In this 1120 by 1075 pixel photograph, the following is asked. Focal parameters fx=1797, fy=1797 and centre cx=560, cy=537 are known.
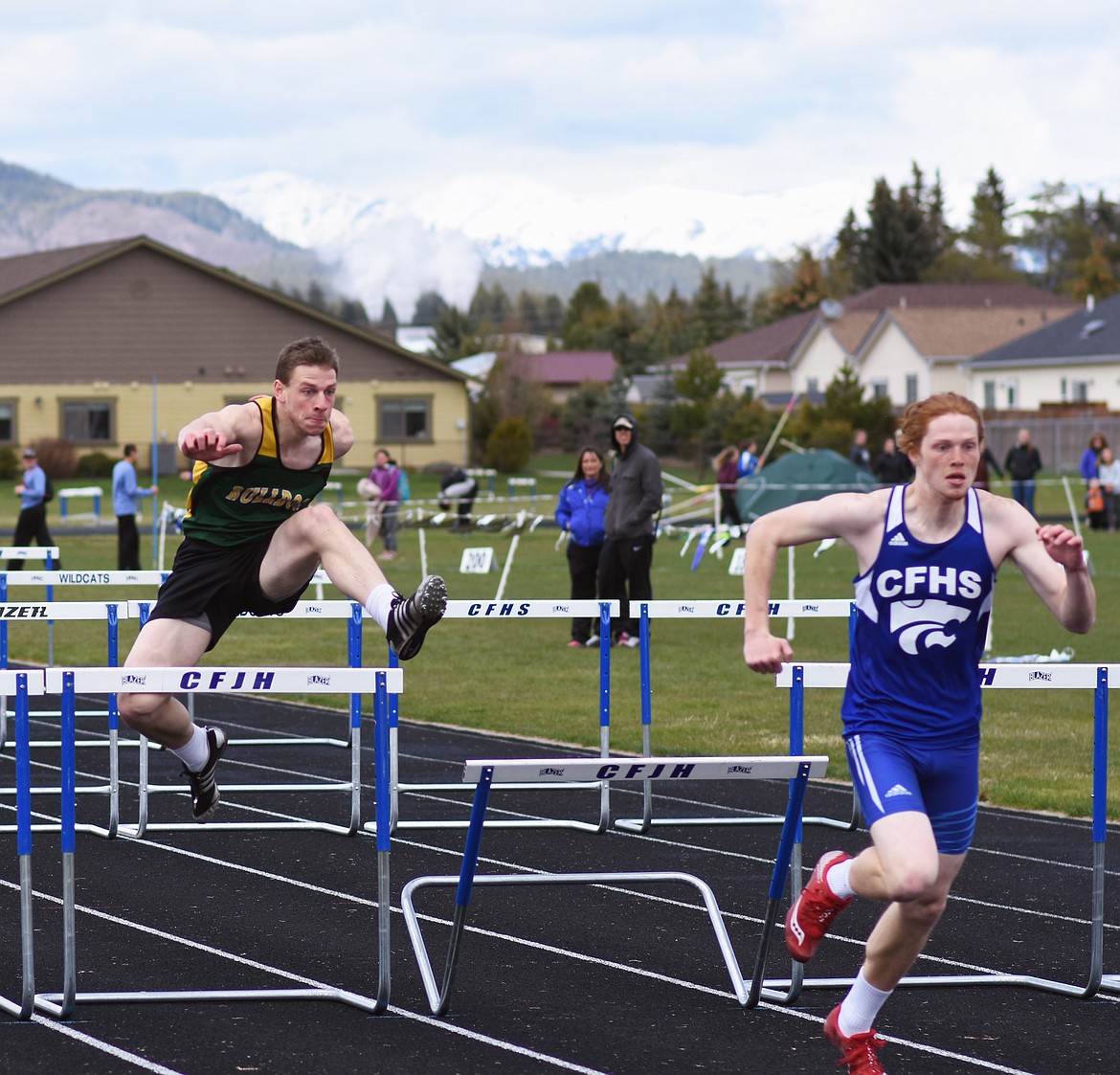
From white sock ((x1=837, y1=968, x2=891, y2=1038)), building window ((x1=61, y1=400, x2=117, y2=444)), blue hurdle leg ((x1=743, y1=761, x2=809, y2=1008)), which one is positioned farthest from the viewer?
building window ((x1=61, y1=400, x2=117, y2=444))

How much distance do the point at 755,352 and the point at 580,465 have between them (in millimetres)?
70785

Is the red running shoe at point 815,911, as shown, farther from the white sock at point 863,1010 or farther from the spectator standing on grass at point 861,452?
the spectator standing on grass at point 861,452

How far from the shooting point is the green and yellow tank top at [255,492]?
22.1ft

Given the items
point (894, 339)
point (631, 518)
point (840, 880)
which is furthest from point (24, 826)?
point (894, 339)

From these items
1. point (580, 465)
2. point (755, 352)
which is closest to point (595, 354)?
point (755, 352)

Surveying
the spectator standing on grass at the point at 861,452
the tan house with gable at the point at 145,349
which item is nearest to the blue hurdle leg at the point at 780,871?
the spectator standing on grass at the point at 861,452

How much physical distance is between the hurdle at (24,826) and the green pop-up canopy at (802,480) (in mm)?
28949

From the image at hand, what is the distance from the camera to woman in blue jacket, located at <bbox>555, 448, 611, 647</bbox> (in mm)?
16531

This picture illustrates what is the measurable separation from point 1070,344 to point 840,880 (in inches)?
2429

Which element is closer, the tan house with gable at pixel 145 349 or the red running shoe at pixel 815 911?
the red running shoe at pixel 815 911

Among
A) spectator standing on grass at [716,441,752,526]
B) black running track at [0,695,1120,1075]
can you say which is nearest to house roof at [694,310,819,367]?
spectator standing on grass at [716,441,752,526]

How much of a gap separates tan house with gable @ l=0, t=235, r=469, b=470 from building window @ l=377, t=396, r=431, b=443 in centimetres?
9

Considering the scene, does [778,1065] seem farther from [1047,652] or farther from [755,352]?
[755,352]

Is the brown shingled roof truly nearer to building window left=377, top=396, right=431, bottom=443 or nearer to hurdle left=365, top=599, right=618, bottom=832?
building window left=377, top=396, right=431, bottom=443
